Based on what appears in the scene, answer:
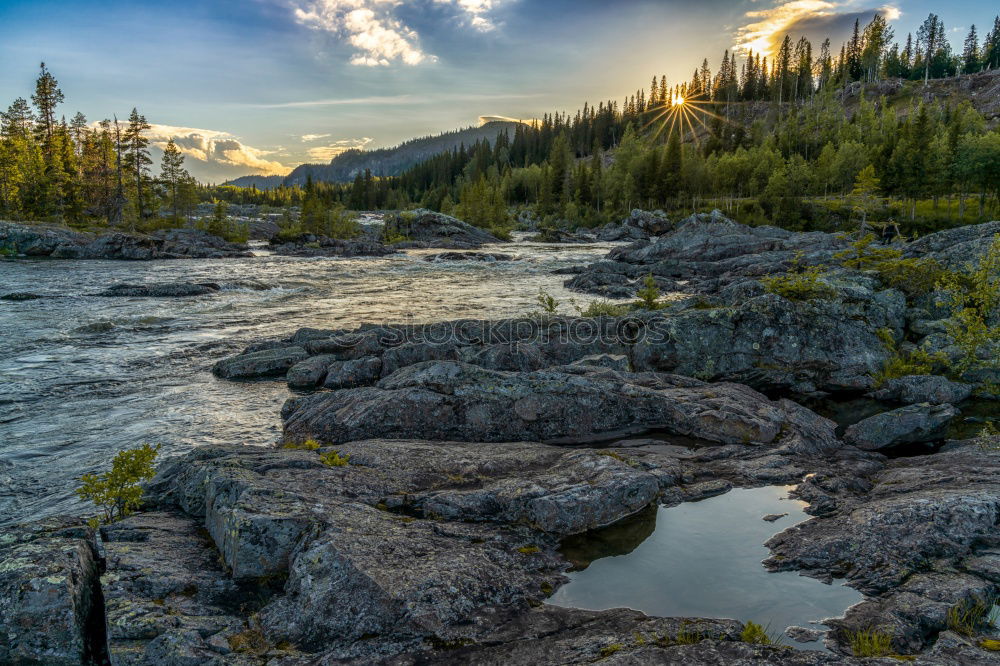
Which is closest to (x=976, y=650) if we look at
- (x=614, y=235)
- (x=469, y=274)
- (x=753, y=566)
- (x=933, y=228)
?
(x=753, y=566)

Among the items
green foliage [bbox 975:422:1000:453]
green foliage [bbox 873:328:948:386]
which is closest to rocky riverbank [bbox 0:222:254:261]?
green foliage [bbox 873:328:948:386]

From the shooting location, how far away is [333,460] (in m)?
8.95

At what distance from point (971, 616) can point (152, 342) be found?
25.9 meters

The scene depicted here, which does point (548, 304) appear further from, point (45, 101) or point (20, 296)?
point (45, 101)

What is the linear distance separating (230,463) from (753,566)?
757 centimetres

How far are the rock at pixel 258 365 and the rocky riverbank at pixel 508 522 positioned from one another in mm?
4567

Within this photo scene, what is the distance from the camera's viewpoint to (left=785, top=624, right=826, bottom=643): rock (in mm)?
5179

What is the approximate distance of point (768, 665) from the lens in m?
4.25

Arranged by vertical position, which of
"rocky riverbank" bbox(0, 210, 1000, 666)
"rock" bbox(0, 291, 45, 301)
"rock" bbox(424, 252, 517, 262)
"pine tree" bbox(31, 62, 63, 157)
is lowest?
"rocky riverbank" bbox(0, 210, 1000, 666)

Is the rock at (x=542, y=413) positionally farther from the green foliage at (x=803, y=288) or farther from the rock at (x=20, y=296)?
the rock at (x=20, y=296)

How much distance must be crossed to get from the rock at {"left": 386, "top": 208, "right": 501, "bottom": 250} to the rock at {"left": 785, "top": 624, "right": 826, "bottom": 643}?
82.5 meters

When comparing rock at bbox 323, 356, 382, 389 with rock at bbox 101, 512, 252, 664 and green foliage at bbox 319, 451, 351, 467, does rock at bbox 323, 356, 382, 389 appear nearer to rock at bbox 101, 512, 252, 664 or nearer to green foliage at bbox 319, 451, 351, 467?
green foliage at bbox 319, 451, 351, 467

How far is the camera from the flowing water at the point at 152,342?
12.5m

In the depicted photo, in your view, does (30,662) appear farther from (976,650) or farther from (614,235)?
(614,235)
